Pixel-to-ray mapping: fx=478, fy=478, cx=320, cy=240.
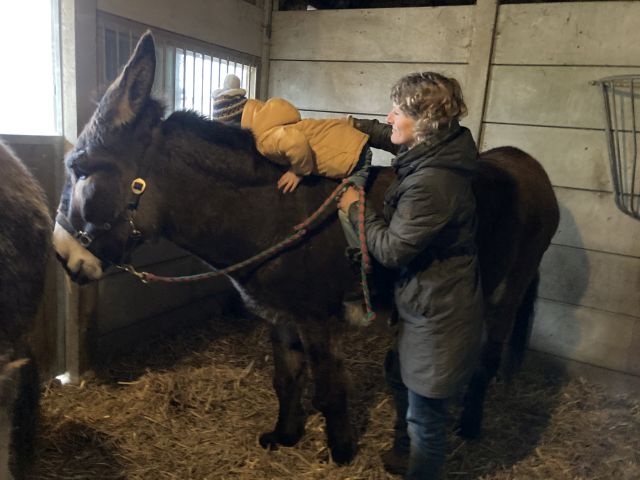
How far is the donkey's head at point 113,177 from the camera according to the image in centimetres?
162

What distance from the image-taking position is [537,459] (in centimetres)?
227

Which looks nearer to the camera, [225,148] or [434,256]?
[434,256]

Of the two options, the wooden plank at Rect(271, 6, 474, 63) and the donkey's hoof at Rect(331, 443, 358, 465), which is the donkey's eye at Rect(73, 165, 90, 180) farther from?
the wooden plank at Rect(271, 6, 474, 63)

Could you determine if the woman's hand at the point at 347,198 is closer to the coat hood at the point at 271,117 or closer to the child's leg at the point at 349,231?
the child's leg at the point at 349,231

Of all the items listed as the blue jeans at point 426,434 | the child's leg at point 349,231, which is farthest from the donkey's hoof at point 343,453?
the child's leg at point 349,231

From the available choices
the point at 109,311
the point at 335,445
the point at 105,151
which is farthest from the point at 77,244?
the point at 335,445

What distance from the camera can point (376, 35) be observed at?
318 cm

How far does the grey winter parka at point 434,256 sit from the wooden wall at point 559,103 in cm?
155

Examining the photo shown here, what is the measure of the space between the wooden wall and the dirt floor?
46 cm

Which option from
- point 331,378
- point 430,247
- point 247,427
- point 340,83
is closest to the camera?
point 430,247

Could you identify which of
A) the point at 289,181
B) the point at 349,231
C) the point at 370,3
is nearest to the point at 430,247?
the point at 349,231

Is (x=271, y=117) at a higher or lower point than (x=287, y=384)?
higher

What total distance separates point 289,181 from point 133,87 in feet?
2.05

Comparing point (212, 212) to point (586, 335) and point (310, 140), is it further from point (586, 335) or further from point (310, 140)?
point (586, 335)
